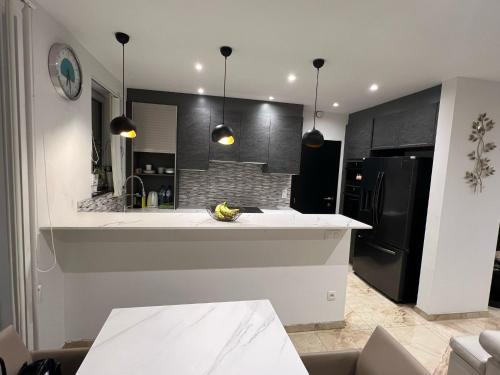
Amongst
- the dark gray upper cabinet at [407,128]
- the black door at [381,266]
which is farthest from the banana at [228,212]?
the dark gray upper cabinet at [407,128]

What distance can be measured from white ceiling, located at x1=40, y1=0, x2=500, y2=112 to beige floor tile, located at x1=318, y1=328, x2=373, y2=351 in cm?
252

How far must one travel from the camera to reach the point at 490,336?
1.33 meters

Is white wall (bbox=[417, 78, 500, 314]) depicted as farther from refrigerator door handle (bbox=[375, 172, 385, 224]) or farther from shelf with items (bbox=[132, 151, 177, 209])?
shelf with items (bbox=[132, 151, 177, 209])

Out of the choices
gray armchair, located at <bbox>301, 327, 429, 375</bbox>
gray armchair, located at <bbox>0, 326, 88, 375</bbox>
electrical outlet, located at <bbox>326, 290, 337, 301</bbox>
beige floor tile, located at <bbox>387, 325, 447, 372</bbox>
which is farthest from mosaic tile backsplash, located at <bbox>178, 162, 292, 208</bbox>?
gray armchair, located at <bbox>301, 327, 429, 375</bbox>

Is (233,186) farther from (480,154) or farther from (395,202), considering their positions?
(480,154)

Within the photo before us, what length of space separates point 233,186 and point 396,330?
2.76m

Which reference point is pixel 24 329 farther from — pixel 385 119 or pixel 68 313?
pixel 385 119

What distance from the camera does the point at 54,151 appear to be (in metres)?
1.94

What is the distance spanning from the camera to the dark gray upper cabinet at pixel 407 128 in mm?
2871

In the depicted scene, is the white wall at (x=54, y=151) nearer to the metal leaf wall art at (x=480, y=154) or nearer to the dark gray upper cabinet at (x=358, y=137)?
the dark gray upper cabinet at (x=358, y=137)

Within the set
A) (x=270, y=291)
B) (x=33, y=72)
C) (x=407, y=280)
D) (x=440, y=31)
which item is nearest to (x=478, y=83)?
(x=440, y=31)

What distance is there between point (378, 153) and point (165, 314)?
11.6ft

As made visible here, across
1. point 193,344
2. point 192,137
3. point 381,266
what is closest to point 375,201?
point 381,266

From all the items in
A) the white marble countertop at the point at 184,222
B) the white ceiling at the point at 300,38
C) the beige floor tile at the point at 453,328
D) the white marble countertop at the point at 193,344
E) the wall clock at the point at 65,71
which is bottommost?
the beige floor tile at the point at 453,328
